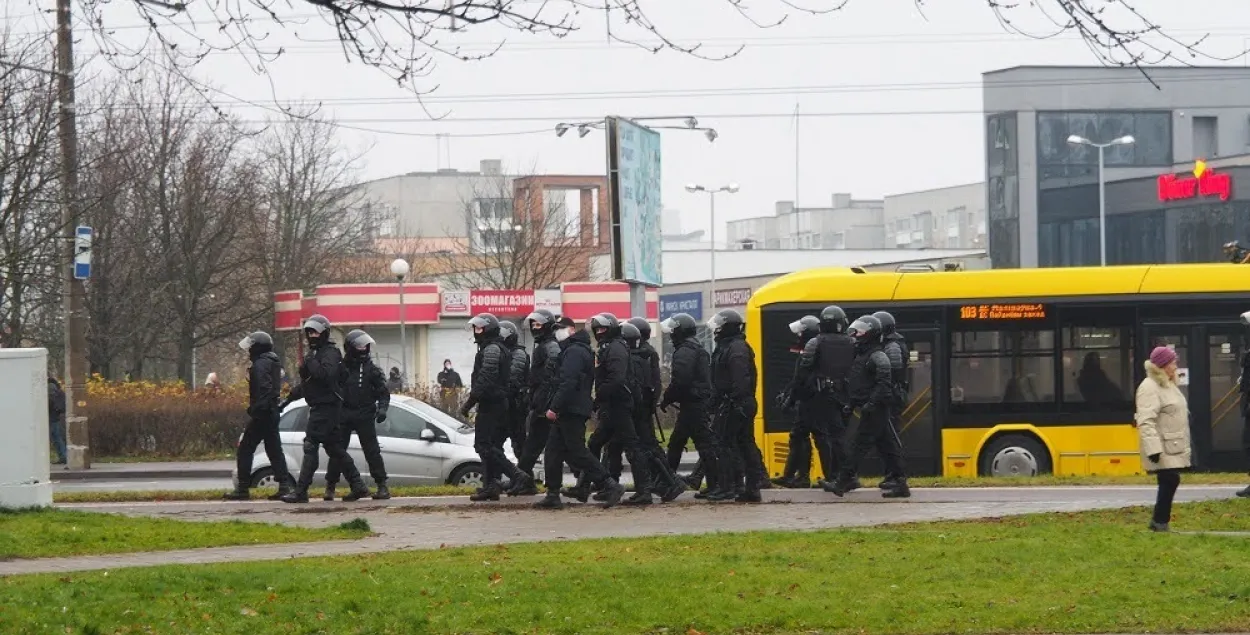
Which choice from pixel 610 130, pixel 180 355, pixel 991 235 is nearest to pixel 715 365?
pixel 610 130

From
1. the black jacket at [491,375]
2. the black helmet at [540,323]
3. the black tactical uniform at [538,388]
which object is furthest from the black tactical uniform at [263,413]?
the black helmet at [540,323]

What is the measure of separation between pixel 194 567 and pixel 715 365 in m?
6.47

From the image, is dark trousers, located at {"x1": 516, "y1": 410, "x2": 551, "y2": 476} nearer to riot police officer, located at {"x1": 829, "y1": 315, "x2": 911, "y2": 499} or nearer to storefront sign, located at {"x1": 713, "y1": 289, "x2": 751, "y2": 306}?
riot police officer, located at {"x1": 829, "y1": 315, "x2": 911, "y2": 499}

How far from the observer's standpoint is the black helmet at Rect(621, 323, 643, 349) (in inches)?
683

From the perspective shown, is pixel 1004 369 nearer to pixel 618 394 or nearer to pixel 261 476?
pixel 618 394

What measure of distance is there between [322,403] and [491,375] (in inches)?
66.5

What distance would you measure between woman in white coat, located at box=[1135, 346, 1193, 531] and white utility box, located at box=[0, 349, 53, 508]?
9.26 meters

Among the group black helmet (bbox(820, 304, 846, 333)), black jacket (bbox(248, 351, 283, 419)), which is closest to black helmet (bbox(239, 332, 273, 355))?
black jacket (bbox(248, 351, 283, 419))

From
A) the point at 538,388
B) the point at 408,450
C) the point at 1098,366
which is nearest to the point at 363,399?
the point at 538,388

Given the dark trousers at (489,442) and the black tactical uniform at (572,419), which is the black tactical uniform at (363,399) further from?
the black tactical uniform at (572,419)

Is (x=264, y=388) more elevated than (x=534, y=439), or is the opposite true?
(x=264, y=388)

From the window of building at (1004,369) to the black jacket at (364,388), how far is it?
6853 millimetres

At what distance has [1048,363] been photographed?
21.1m

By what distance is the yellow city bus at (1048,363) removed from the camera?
2091cm
